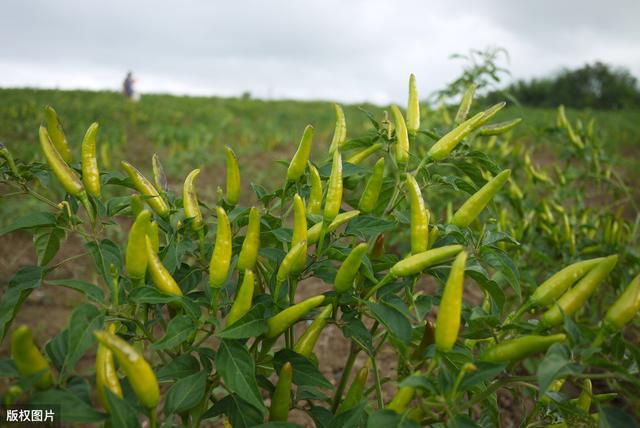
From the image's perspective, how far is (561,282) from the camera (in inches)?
40.3

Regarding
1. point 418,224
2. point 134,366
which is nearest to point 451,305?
point 418,224

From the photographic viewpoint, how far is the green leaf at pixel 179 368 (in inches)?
39.8

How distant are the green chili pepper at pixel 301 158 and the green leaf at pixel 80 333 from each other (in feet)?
1.88

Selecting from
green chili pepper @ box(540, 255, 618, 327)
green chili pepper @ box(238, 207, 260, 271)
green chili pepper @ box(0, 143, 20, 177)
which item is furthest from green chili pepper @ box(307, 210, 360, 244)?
green chili pepper @ box(0, 143, 20, 177)

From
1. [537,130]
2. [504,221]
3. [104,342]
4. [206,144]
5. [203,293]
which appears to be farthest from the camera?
[206,144]

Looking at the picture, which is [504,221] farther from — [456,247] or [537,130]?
[456,247]

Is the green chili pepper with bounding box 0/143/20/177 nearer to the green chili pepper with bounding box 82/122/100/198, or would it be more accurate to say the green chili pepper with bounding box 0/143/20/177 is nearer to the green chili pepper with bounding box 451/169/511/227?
the green chili pepper with bounding box 82/122/100/198

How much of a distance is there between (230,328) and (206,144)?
273 inches

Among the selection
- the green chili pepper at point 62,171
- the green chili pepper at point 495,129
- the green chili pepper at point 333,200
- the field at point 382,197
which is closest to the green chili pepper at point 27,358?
the field at point 382,197

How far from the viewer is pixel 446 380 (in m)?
0.90

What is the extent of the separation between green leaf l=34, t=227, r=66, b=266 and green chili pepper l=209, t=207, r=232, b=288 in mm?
420

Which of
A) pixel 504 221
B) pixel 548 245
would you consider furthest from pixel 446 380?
pixel 548 245

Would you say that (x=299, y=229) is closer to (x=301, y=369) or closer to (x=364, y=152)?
(x=301, y=369)

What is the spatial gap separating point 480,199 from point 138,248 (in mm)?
773
